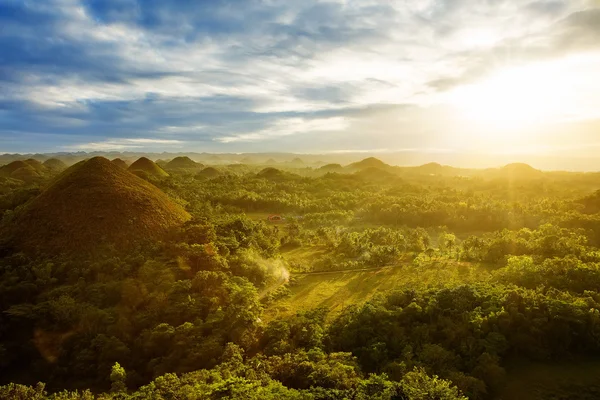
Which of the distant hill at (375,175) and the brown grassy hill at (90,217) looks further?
the distant hill at (375,175)

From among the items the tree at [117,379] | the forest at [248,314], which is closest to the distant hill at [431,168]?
the forest at [248,314]

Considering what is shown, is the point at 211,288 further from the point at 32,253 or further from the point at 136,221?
the point at 32,253

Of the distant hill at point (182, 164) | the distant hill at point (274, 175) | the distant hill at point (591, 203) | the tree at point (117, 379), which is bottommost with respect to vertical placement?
the tree at point (117, 379)

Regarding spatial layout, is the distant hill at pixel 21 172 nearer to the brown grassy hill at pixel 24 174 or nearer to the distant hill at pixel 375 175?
the brown grassy hill at pixel 24 174

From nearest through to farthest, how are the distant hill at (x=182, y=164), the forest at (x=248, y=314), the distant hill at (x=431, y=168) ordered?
1. the forest at (x=248, y=314)
2. the distant hill at (x=431, y=168)
3. the distant hill at (x=182, y=164)

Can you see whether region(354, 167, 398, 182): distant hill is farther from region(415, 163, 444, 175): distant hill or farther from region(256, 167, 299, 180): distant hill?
region(415, 163, 444, 175): distant hill

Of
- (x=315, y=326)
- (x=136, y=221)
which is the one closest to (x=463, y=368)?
(x=315, y=326)

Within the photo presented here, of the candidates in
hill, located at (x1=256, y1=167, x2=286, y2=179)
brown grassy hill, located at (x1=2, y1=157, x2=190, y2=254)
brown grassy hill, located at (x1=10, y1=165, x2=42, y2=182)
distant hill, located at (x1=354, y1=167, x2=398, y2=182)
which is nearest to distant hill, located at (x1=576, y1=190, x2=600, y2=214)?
brown grassy hill, located at (x1=2, y1=157, x2=190, y2=254)

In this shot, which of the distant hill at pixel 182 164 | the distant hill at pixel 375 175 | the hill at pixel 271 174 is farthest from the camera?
the distant hill at pixel 182 164
